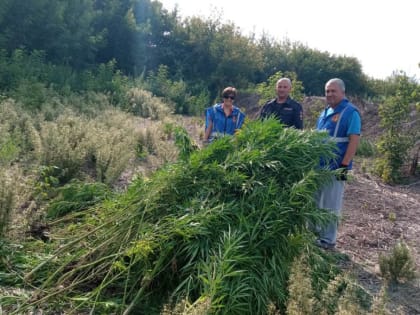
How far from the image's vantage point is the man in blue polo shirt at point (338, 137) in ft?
13.0

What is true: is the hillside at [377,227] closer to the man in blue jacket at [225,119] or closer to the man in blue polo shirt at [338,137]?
the man in blue polo shirt at [338,137]

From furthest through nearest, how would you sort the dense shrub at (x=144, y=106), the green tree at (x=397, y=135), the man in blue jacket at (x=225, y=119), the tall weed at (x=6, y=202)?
the dense shrub at (x=144, y=106)
the green tree at (x=397, y=135)
the man in blue jacket at (x=225, y=119)
the tall weed at (x=6, y=202)

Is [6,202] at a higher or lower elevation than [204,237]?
lower

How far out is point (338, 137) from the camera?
4039 millimetres

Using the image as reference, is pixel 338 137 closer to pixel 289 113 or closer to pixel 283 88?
pixel 289 113

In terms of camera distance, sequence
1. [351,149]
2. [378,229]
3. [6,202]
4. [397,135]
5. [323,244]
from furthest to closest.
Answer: [397,135] < [378,229] < [323,244] < [351,149] < [6,202]

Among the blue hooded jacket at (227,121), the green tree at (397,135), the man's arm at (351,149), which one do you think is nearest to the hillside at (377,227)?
the green tree at (397,135)

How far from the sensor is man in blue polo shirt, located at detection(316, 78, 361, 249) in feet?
13.0

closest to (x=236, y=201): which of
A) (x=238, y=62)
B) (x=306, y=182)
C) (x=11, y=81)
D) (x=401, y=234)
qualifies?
(x=306, y=182)

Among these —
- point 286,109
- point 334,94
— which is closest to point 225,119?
point 286,109

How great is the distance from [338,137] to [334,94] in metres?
0.46

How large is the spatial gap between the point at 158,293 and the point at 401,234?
392 centimetres

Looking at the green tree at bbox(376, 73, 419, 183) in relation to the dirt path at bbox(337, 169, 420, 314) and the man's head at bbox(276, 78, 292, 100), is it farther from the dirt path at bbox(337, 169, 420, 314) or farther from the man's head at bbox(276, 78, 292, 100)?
the man's head at bbox(276, 78, 292, 100)

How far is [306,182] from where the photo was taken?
3008 millimetres
